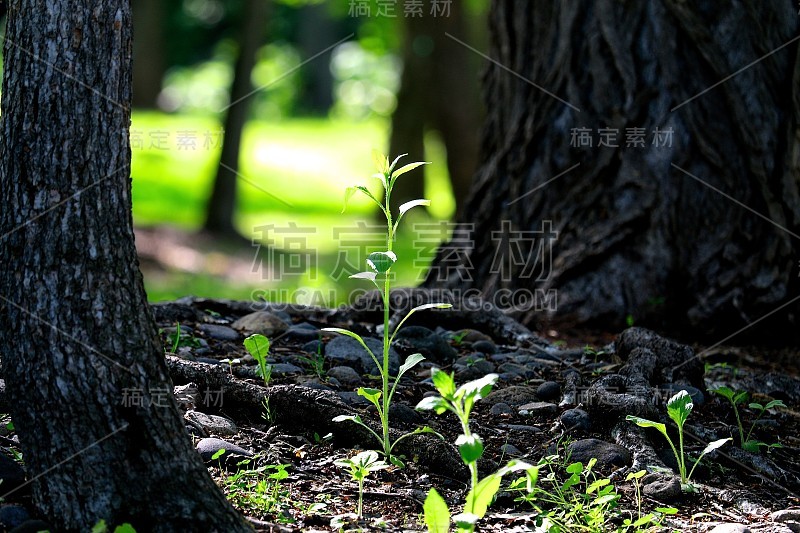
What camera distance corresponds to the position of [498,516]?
268 centimetres

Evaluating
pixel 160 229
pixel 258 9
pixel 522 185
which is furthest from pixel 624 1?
pixel 160 229

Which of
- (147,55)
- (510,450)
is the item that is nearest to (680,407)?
(510,450)

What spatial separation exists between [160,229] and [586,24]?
961 cm

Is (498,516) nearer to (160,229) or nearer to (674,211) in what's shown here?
(674,211)

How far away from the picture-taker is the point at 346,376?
3619 millimetres

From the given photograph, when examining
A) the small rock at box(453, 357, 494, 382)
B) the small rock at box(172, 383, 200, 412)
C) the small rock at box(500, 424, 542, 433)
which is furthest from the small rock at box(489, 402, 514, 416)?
the small rock at box(172, 383, 200, 412)

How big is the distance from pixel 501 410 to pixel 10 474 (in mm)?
1774

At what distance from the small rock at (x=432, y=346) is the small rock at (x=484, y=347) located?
0.15 meters

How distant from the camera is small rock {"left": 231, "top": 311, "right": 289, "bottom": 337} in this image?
4223 millimetres

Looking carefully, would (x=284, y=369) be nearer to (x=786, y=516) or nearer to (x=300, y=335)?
(x=300, y=335)

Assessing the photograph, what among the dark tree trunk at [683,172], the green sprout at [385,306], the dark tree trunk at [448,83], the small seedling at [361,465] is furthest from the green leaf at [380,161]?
the dark tree trunk at [448,83]

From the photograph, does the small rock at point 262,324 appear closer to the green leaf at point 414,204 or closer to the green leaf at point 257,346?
the green leaf at point 257,346

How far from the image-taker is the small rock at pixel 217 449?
282cm

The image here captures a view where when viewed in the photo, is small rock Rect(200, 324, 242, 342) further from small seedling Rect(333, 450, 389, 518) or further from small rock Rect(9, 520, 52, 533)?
small rock Rect(9, 520, 52, 533)
